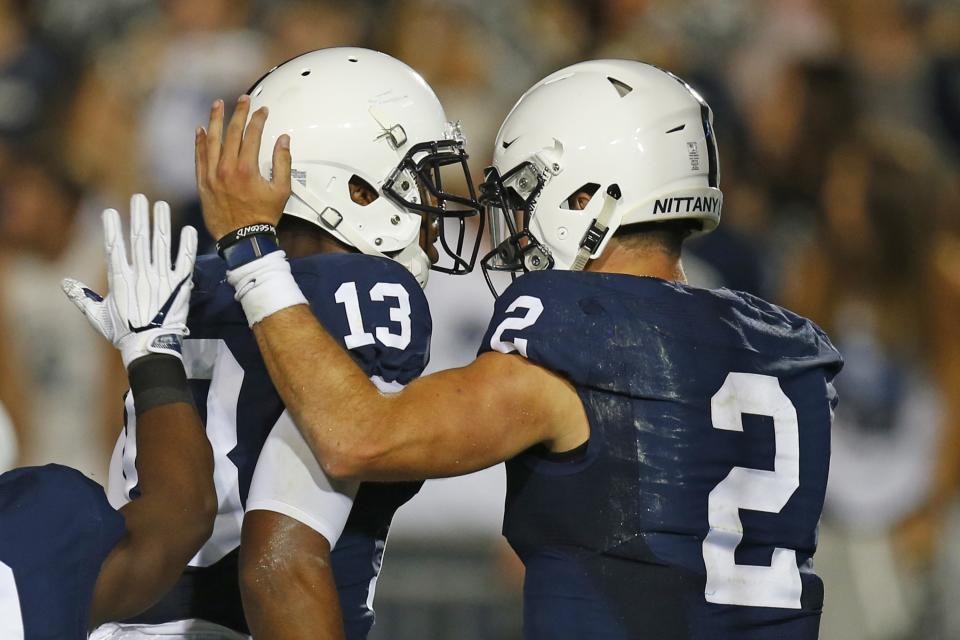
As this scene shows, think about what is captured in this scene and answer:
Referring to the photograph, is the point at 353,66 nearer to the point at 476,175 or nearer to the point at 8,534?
the point at 8,534

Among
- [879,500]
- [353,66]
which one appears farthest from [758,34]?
[353,66]

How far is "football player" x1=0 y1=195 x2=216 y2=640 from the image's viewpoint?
1.95 meters

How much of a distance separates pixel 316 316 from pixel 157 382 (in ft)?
1.01

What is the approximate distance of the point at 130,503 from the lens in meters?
2.20

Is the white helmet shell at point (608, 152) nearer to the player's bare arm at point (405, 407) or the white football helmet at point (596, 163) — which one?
the white football helmet at point (596, 163)

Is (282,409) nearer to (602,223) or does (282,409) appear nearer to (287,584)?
(287,584)

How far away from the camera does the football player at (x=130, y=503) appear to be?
1950 mm

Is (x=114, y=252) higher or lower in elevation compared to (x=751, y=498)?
higher

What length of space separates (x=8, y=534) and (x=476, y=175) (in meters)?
3.81

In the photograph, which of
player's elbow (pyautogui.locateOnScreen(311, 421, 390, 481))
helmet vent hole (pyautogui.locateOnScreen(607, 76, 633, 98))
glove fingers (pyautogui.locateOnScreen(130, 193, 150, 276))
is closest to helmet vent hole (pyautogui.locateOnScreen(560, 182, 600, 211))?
helmet vent hole (pyautogui.locateOnScreen(607, 76, 633, 98))

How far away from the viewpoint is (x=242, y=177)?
8.23ft

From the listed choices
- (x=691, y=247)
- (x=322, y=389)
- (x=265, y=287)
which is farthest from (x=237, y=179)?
(x=691, y=247)

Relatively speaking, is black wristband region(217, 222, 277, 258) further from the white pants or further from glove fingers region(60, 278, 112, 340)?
the white pants

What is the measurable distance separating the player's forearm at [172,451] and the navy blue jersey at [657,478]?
1.82ft
